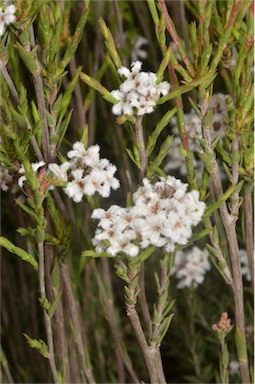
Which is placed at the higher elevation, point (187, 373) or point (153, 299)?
point (153, 299)

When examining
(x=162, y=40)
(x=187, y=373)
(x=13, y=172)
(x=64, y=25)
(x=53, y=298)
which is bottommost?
(x=187, y=373)

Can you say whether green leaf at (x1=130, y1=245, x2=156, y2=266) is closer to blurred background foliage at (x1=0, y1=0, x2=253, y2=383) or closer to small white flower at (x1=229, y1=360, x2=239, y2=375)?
blurred background foliage at (x1=0, y1=0, x2=253, y2=383)

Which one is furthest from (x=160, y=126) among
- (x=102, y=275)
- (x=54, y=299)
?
(x=102, y=275)

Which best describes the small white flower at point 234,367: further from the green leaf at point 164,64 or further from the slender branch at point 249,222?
the green leaf at point 164,64

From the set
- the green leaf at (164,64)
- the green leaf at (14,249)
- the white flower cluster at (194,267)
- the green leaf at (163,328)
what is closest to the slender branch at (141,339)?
the green leaf at (163,328)

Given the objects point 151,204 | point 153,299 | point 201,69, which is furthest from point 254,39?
point 153,299

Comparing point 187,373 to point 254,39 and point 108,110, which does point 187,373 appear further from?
point 254,39
